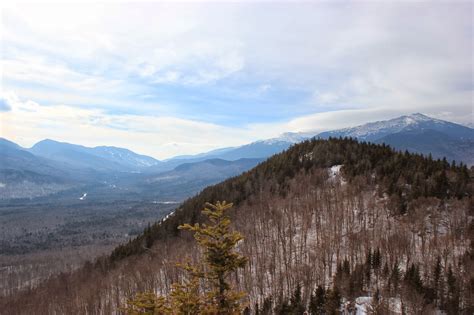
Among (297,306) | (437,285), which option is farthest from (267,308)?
(437,285)

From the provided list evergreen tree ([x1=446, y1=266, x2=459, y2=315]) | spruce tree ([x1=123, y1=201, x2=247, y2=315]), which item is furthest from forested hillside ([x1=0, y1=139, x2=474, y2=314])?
spruce tree ([x1=123, y1=201, x2=247, y2=315])

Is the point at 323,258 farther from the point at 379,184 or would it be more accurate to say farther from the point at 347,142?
the point at 347,142

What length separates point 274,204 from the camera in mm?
97562

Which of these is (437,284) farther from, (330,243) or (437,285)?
(330,243)

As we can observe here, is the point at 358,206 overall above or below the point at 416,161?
below

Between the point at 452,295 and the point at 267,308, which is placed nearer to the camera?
the point at 452,295

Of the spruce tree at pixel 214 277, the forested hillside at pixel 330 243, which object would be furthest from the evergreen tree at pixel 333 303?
the spruce tree at pixel 214 277

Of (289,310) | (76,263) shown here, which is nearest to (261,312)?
(289,310)

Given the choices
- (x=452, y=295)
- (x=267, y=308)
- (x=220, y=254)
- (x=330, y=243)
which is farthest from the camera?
(x=330, y=243)

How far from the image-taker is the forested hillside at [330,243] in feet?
174

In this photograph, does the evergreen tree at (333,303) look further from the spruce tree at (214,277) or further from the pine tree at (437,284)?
the spruce tree at (214,277)

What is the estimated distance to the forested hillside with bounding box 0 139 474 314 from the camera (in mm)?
53031

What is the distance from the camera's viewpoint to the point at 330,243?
229ft

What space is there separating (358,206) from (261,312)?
37260mm
